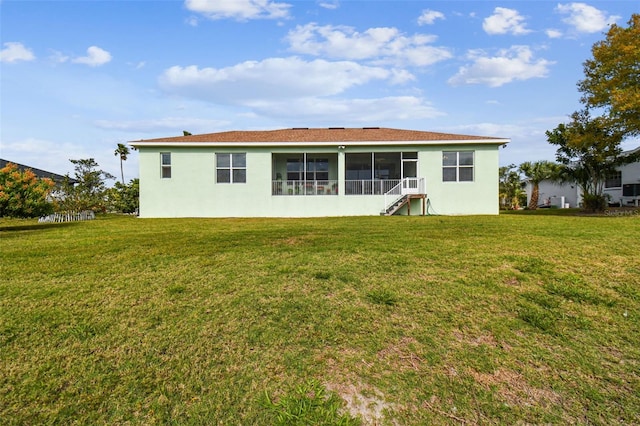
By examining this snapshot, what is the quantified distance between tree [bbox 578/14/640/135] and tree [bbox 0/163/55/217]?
21.5 metres

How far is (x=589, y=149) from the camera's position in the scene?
1998cm

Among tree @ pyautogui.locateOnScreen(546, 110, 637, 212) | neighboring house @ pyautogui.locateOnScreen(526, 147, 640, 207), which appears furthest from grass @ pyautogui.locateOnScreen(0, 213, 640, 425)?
neighboring house @ pyautogui.locateOnScreen(526, 147, 640, 207)

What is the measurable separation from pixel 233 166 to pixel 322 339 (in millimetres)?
14832

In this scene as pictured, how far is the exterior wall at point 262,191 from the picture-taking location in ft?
54.9

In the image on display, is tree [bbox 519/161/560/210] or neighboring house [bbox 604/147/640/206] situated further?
tree [bbox 519/161/560/210]

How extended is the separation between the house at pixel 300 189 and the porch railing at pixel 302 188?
84 millimetres

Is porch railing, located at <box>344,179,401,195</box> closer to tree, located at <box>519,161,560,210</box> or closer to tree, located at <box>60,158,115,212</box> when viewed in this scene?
tree, located at <box>60,158,115,212</box>

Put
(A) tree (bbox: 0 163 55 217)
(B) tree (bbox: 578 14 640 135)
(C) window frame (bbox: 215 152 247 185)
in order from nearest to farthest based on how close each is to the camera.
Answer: (A) tree (bbox: 0 163 55 217) < (B) tree (bbox: 578 14 640 135) < (C) window frame (bbox: 215 152 247 185)

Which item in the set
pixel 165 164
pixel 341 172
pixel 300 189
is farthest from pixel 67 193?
pixel 341 172

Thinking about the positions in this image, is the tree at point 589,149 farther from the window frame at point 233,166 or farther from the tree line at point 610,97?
the window frame at point 233,166

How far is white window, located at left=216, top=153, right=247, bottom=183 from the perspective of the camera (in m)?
17.0

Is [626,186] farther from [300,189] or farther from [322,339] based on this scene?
[322,339]

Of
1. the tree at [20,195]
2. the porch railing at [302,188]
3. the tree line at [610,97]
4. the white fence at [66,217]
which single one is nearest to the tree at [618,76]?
the tree line at [610,97]

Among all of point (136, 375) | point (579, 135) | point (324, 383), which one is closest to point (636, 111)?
point (579, 135)
